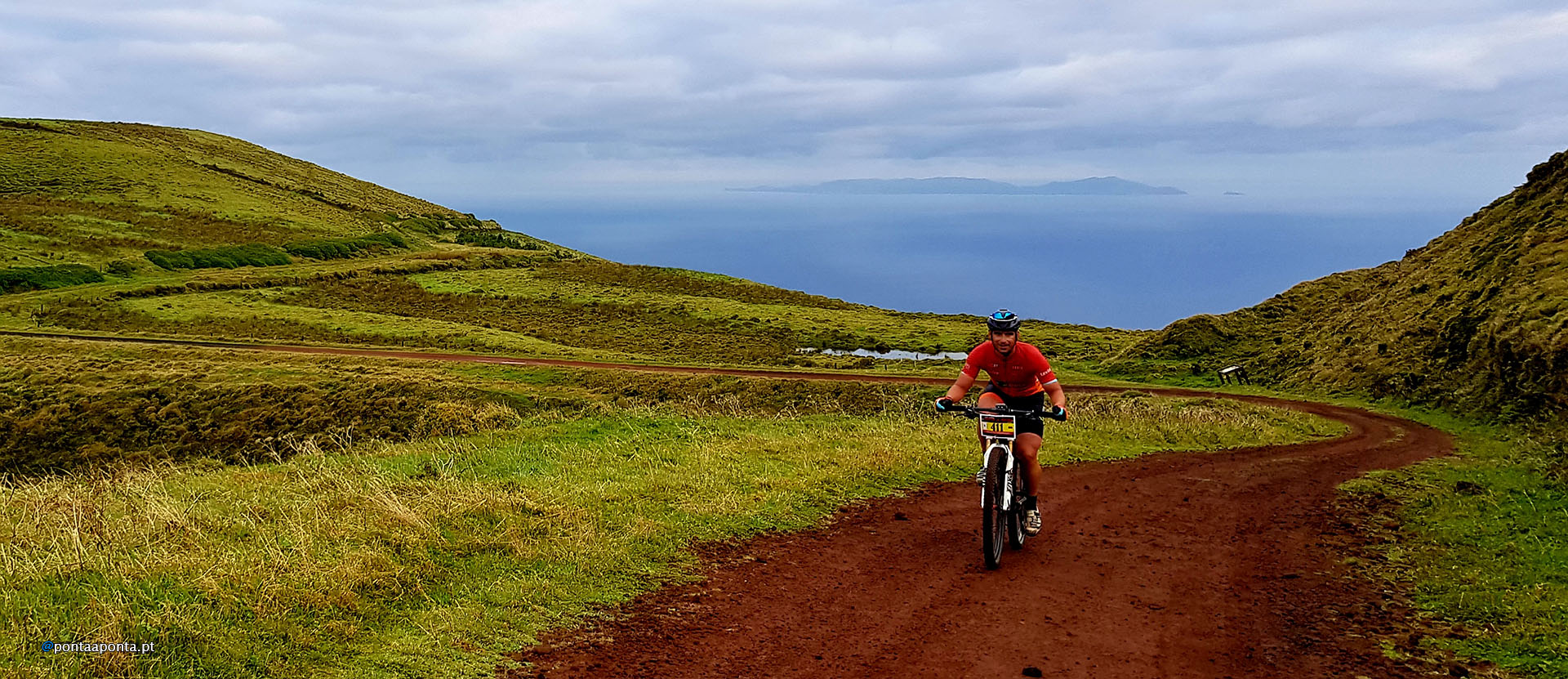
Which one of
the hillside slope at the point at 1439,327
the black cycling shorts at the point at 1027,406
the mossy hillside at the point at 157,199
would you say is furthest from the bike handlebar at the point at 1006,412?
the mossy hillside at the point at 157,199

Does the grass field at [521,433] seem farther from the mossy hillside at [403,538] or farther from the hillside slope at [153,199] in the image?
the hillside slope at [153,199]

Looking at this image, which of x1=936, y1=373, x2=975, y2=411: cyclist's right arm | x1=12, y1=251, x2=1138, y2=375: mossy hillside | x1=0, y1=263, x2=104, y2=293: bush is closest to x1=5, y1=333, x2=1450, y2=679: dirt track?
x1=936, y1=373, x2=975, y2=411: cyclist's right arm

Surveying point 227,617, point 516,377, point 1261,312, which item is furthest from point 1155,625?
point 1261,312

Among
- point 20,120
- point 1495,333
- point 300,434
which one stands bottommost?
point 300,434

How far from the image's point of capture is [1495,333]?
26844mm

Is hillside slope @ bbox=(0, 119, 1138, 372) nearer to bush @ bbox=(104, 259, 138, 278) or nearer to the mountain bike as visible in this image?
bush @ bbox=(104, 259, 138, 278)

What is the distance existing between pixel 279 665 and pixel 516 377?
3092 centimetres

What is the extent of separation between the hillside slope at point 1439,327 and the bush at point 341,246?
6582 cm

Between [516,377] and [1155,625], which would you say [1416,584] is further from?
[516,377]

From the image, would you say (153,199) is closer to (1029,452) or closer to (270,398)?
(270,398)

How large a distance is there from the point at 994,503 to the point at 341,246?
8412cm

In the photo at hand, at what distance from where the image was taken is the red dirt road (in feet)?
24.6

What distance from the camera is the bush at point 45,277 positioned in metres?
56.2

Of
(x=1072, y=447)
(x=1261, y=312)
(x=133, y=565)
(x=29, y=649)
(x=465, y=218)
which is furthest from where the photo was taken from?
(x=465, y=218)
